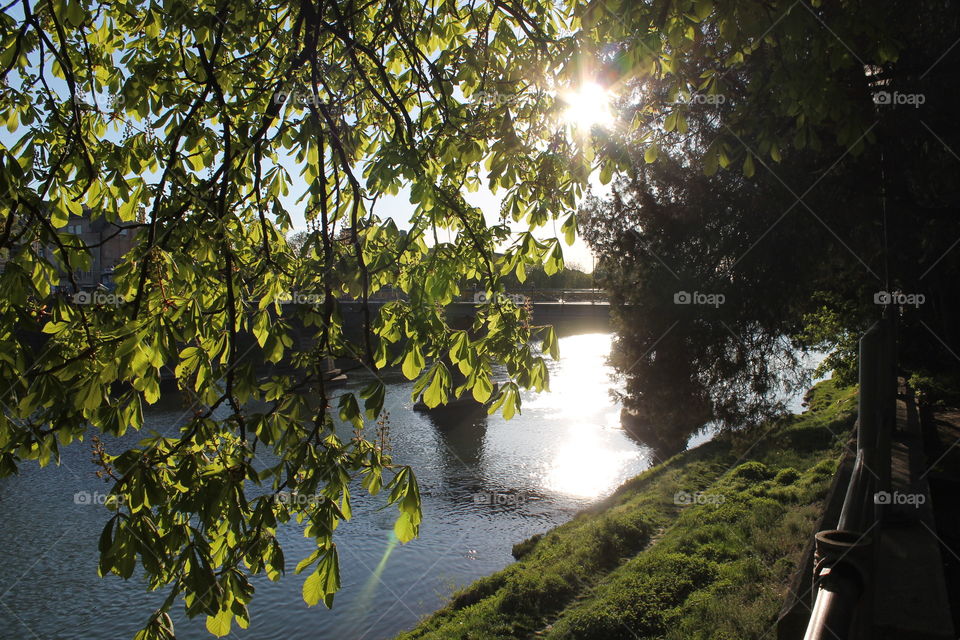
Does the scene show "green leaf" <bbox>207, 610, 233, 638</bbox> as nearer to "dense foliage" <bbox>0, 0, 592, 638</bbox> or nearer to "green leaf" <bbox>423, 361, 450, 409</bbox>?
"dense foliage" <bbox>0, 0, 592, 638</bbox>

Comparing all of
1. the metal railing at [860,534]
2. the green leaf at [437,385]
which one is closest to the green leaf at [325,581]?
the green leaf at [437,385]

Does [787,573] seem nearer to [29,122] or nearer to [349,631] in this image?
[349,631]

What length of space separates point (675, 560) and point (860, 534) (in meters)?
10.1

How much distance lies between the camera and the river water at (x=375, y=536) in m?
12.2

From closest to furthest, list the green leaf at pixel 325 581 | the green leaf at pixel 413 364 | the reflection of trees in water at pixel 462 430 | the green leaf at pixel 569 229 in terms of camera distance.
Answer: the green leaf at pixel 325 581 < the green leaf at pixel 413 364 < the green leaf at pixel 569 229 < the reflection of trees in water at pixel 462 430

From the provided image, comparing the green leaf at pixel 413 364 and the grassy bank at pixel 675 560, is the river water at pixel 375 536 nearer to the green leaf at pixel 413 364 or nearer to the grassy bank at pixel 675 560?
the grassy bank at pixel 675 560

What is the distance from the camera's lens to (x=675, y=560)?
1084 centimetres

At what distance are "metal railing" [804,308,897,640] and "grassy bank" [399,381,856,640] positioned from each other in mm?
5808

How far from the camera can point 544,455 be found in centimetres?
2352

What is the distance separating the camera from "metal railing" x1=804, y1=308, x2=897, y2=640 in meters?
1.33

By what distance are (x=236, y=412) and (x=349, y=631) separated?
11.0 meters

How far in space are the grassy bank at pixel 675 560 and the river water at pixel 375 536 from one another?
157 centimetres

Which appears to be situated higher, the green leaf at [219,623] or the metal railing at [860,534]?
the metal railing at [860,534]

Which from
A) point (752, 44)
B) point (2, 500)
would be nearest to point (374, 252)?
point (752, 44)
